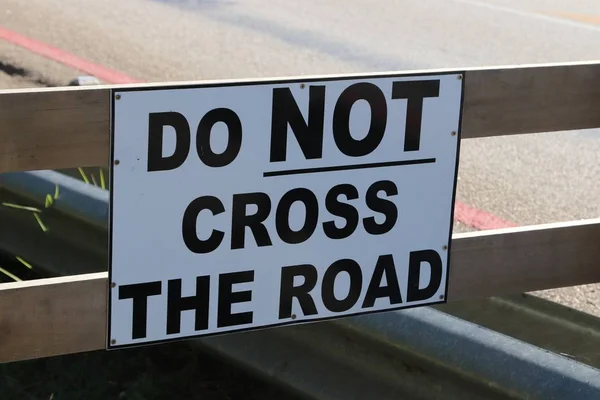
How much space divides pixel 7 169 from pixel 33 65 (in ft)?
17.2

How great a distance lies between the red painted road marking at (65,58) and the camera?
6.94 meters

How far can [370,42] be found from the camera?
27.5 ft

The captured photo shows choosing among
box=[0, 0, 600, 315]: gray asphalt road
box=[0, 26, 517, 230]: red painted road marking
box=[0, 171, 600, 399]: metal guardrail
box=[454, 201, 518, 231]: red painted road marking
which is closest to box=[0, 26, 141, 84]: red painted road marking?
box=[0, 26, 517, 230]: red painted road marking

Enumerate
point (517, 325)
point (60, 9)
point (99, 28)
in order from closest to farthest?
point (517, 325), point (99, 28), point (60, 9)

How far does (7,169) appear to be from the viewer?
2143mm

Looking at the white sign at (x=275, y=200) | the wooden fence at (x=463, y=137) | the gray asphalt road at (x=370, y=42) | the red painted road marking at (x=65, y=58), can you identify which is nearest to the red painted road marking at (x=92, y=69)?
the red painted road marking at (x=65, y=58)

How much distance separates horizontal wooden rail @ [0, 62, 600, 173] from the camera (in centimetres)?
212

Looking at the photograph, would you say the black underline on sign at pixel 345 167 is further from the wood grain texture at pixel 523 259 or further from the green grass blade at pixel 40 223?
the green grass blade at pixel 40 223

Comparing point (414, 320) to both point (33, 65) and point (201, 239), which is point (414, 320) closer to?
point (201, 239)

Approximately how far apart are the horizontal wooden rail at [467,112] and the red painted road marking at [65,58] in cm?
459

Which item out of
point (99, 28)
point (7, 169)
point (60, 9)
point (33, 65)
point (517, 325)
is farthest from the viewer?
point (60, 9)

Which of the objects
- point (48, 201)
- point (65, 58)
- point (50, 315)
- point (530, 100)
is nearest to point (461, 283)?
point (530, 100)

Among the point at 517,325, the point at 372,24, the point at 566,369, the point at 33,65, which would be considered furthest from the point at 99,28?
the point at 566,369

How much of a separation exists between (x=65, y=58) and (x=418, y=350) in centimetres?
549
